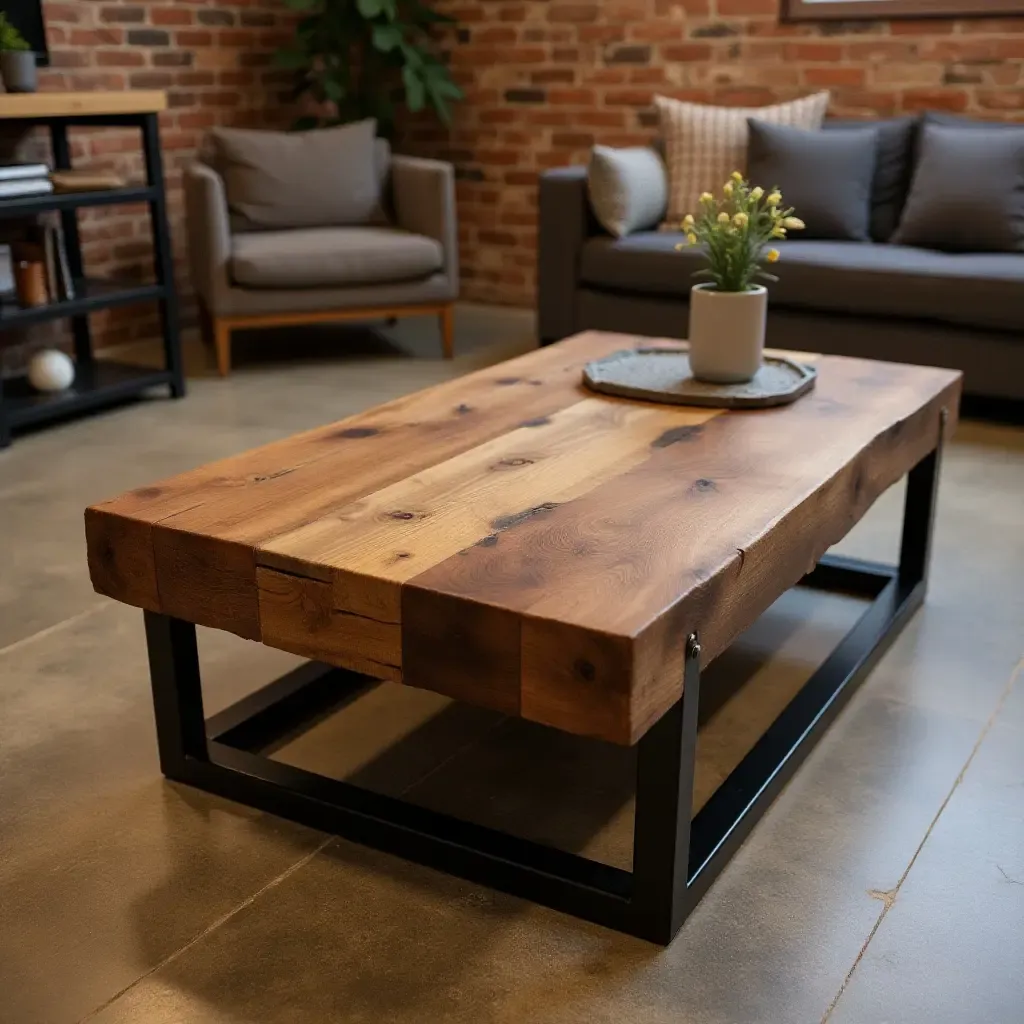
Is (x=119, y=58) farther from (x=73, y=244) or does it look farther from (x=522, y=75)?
(x=522, y=75)

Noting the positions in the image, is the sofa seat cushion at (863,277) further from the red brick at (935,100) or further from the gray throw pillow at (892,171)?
the red brick at (935,100)

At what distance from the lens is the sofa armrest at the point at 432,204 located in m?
4.36

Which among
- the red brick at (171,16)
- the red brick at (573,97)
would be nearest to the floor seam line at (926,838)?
the red brick at (573,97)

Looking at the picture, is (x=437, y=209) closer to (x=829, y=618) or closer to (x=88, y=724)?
(x=829, y=618)

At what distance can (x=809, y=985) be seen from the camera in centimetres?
141

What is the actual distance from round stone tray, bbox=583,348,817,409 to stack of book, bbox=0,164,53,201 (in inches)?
77.1

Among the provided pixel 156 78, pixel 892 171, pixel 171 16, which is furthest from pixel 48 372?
pixel 892 171

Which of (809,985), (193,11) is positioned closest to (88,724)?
(809,985)

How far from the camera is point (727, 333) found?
7.09 feet

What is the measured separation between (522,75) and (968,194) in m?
2.14

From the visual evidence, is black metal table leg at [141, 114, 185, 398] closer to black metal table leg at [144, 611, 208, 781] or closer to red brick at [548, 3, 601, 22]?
red brick at [548, 3, 601, 22]

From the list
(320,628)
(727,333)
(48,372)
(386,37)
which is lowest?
(48,372)

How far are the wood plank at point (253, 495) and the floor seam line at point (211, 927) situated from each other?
0.35m

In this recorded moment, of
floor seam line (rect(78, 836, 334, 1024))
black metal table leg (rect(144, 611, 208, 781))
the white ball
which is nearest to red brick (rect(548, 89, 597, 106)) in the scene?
the white ball
